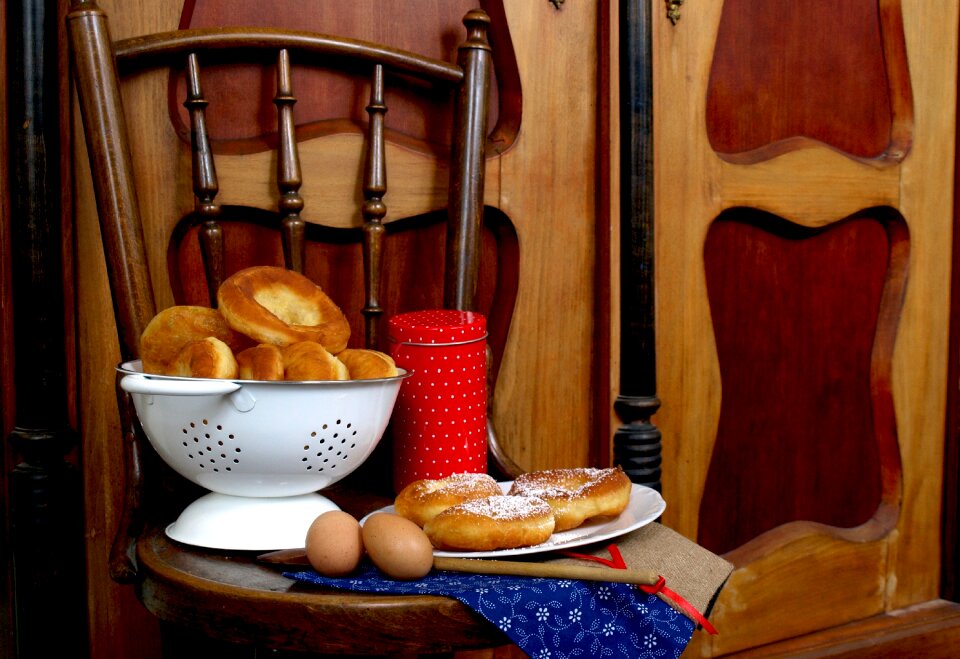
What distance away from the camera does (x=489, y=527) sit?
0.61 m

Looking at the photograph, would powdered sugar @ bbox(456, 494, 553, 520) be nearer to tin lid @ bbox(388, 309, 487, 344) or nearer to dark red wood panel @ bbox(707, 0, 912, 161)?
tin lid @ bbox(388, 309, 487, 344)

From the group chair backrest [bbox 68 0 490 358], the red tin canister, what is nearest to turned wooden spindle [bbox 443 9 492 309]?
chair backrest [bbox 68 0 490 358]

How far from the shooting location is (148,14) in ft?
3.00

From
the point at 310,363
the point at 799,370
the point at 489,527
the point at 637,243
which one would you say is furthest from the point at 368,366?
the point at 799,370

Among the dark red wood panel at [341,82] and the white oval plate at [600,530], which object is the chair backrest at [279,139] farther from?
the white oval plate at [600,530]

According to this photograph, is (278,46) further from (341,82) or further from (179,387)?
(179,387)

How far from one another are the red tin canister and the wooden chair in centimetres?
6

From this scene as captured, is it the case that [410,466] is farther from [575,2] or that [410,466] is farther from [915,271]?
[915,271]

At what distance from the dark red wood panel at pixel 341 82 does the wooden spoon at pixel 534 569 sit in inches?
21.0

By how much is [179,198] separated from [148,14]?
185 mm

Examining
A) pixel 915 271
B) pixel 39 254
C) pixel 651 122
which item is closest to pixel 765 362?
pixel 915 271

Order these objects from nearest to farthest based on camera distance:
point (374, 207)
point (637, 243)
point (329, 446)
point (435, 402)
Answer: point (329, 446) → point (435, 402) → point (374, 207) → point (637, 243)

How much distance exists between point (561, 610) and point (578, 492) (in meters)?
0.13

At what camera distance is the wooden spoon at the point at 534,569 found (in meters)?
0.57
